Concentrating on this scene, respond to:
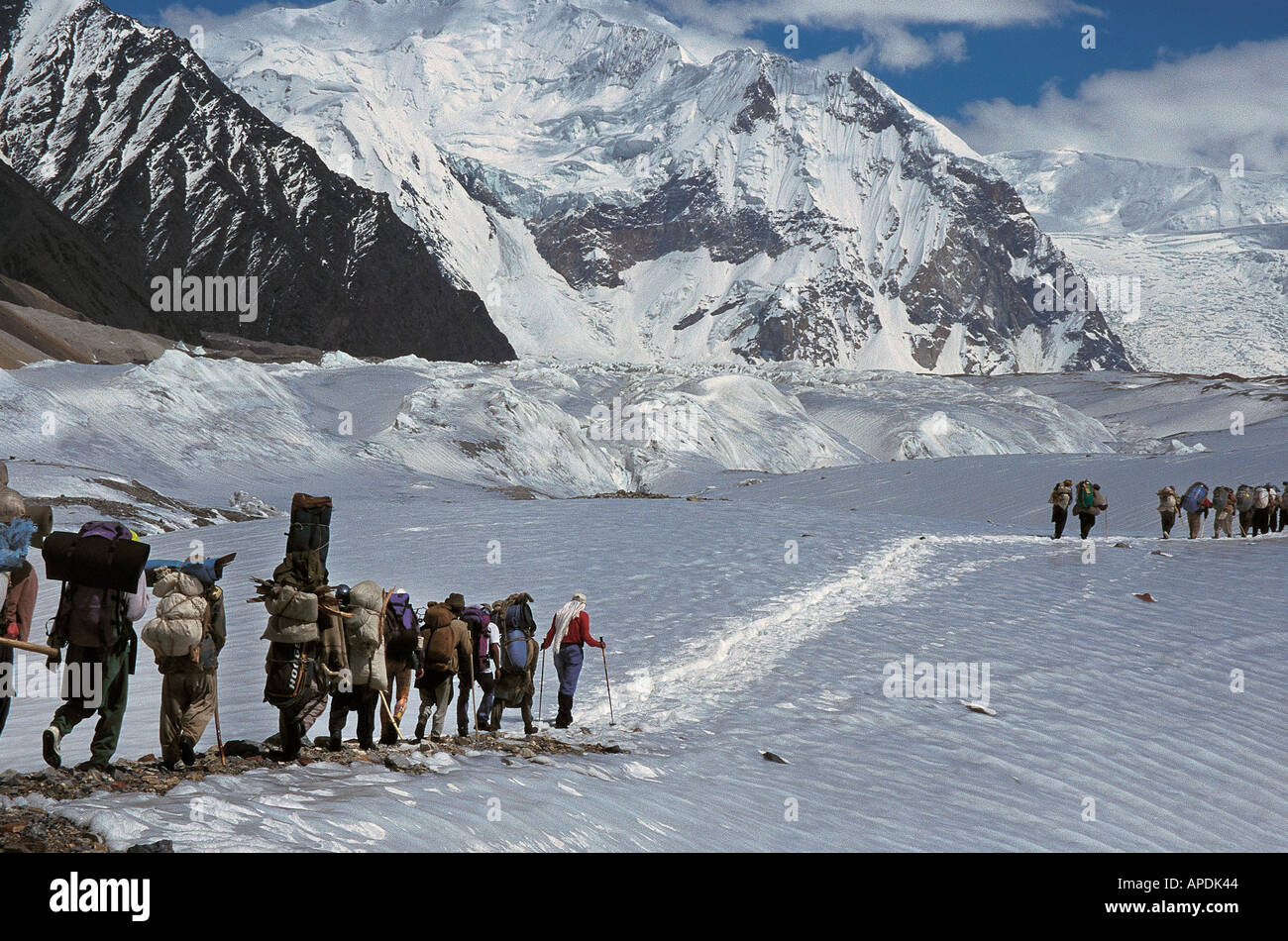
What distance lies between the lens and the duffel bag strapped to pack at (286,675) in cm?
856

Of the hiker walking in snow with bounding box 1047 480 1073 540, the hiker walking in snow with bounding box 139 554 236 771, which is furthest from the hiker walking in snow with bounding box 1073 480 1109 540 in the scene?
the hiker walking in snow with bounding box 139 554 236 771

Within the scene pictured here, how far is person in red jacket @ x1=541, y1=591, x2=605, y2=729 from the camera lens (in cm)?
1201

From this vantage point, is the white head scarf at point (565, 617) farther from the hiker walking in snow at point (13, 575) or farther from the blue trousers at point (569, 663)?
the hiker walking in snow at point (13, 575)

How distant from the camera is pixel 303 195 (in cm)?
16750

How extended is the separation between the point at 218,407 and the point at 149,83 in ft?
414

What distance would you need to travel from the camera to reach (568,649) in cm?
1209

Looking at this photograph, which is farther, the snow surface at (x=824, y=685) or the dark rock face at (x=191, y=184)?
the dark rock face at (x=191, y=184)

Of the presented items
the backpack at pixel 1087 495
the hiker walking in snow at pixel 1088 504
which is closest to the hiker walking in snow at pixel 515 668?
the hiker walking in snow at pixel 1088 504

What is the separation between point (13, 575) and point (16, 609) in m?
0.23

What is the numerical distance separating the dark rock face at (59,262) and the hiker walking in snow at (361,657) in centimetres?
11496

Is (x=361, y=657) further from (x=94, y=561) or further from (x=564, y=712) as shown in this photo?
(x=564, y=712)

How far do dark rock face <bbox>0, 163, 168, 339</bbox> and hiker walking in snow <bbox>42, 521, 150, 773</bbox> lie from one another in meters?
116
